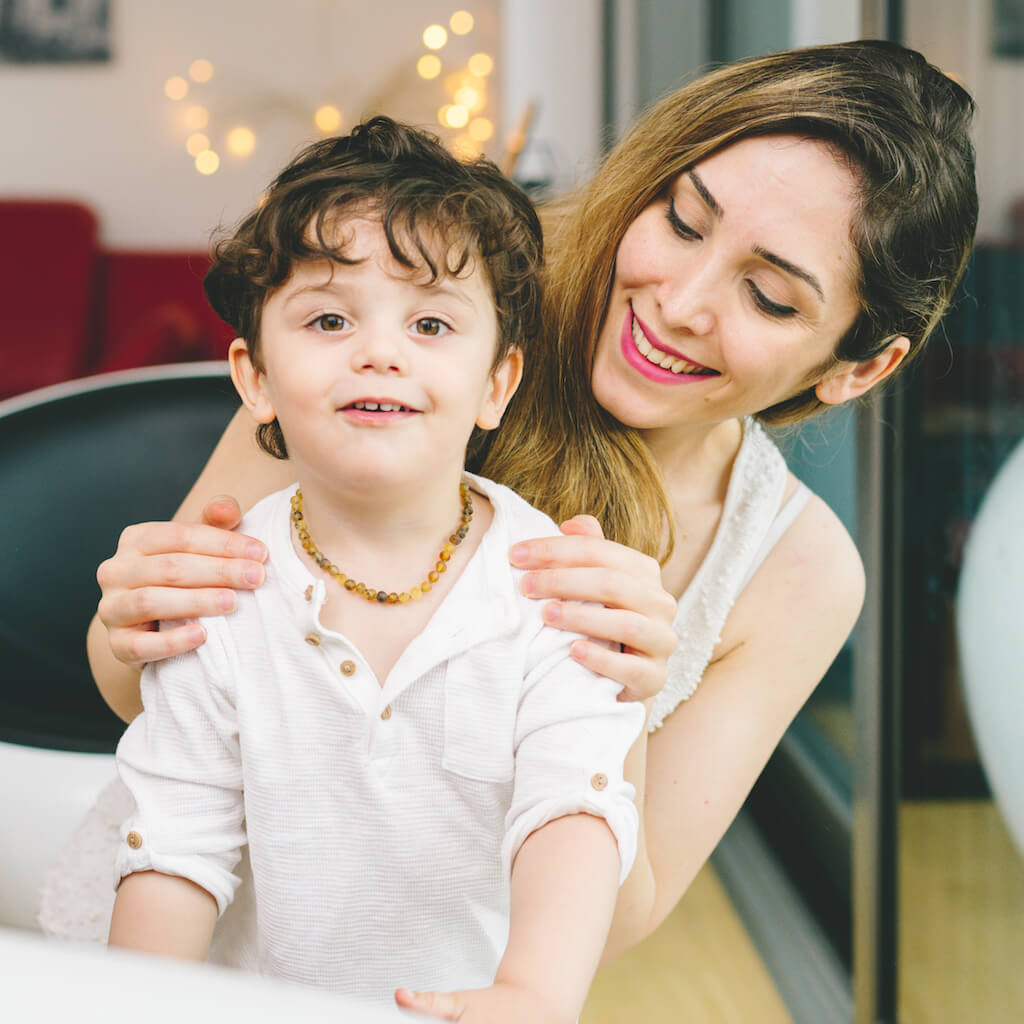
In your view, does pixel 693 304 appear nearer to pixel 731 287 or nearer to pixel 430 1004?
pixel 731 287

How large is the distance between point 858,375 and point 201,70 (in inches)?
170

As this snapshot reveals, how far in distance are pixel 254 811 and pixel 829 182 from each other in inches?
25.6

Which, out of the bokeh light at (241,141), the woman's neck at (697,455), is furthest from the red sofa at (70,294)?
the woman's neck at (697,455)

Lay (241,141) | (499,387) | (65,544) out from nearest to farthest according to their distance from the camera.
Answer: (499,387)
(65,544)
(241,141)

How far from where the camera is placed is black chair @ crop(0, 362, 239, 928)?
107 cm

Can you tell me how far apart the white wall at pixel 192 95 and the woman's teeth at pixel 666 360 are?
376cm

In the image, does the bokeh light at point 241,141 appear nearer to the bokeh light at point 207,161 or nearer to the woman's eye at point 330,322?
the bokeh light at point 207,161

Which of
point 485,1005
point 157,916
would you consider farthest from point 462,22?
point 485,1005

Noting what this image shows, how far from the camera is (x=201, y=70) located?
4.47 metres

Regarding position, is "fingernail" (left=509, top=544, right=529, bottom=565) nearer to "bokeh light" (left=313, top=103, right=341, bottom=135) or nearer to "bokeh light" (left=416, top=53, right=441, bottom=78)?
"bokeh light" (left=313, top=103, right=341, bottom=135)

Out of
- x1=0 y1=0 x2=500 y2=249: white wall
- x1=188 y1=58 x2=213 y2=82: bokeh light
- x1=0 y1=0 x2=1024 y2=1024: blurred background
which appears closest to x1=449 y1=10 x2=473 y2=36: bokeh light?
x1=0 y1=0 x2=500 y2=249: white wall

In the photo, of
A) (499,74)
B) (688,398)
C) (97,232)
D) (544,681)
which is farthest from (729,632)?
(97,232)

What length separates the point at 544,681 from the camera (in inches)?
25.9

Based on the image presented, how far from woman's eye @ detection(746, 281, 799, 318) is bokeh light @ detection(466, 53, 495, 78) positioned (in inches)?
139
